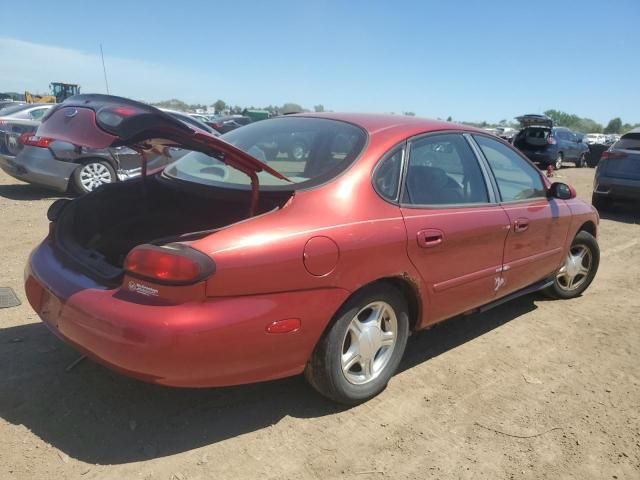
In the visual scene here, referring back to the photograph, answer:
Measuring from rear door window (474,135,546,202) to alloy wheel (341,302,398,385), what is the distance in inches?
54.6

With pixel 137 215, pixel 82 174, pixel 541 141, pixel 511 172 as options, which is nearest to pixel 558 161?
pixel 541 141

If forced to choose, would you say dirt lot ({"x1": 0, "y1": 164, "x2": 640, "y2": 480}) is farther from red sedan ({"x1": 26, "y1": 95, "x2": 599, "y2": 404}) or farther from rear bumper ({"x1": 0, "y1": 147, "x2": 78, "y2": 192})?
rear bumper ({"x1": 0, "y1": 147, "x2": 78, "y2": 192})

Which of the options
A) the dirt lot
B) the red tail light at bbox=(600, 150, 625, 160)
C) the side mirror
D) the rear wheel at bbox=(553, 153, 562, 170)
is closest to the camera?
the dirt lot

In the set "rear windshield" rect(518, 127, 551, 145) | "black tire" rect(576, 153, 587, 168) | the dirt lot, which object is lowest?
"black tire" rect(576, 153, 587, 168)

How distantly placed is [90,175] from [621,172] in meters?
8.91

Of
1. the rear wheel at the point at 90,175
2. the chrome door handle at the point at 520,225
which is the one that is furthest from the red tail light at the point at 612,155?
the rear wheel at the point at 90,175

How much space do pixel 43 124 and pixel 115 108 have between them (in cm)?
47

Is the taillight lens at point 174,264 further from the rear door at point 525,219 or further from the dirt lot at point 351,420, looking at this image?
the rear door at point 525,219

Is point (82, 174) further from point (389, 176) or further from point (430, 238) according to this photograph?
point (430, 238)

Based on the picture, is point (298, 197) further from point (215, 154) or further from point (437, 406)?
point (437, 406)

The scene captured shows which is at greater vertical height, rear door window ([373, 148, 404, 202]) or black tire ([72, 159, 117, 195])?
rear door window ([373, 148, 404, 202])

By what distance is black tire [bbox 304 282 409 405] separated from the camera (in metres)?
2.59

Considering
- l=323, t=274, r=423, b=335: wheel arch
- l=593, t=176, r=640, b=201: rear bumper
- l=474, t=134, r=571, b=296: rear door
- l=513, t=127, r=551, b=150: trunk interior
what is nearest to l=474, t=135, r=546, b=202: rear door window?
l=474, t=134, r=571, b=296: rear door

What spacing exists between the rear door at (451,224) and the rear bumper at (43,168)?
21.7 feet
